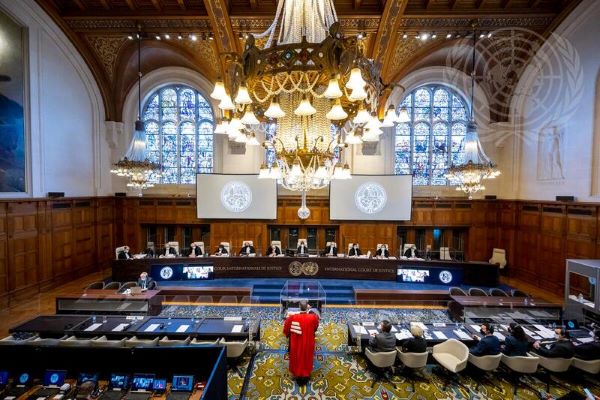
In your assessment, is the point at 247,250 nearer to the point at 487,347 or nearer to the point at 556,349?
the point at 487,347

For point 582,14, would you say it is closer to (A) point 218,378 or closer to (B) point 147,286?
(A) point 218,378

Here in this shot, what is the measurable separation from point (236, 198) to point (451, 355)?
9.33 m

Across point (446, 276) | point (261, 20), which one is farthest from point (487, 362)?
point (261, 20)

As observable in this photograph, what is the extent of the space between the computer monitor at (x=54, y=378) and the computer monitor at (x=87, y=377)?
0.18 metres

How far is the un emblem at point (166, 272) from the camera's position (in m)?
9.70

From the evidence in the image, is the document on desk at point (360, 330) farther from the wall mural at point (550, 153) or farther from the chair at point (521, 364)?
the wall mural at point (550, 153)

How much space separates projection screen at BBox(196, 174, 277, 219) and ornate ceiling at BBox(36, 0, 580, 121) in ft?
14.7

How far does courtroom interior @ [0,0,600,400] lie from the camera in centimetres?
389

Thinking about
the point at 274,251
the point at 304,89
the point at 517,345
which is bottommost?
the point at 517,345

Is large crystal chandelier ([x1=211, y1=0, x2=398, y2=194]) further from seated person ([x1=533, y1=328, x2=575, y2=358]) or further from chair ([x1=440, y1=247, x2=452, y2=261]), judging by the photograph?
chair ([x1=440, y1=247, x2=452, y2=261])

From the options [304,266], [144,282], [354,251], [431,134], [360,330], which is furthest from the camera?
[431,134]

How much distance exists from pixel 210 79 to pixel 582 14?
12.3m

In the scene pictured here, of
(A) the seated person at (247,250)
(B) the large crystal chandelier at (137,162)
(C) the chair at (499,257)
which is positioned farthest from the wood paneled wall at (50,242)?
(C) the chair at (499,257)

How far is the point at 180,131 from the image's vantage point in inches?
506
